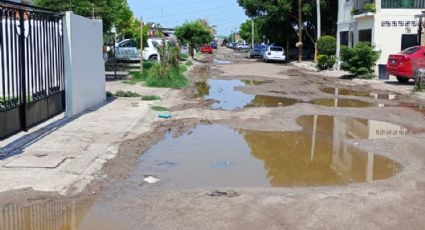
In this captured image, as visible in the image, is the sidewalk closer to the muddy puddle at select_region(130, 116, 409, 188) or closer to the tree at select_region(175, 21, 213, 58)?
the muddy puddle at select_region(130, 116, 409, 188)

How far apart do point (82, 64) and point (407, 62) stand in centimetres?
1577

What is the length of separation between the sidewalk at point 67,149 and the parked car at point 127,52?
20371 mm

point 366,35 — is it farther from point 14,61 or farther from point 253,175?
point 253,175

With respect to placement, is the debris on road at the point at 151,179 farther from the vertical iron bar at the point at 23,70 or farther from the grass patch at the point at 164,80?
the grass patch at the point at 164,80

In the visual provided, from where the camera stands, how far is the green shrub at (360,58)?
27.8 meters

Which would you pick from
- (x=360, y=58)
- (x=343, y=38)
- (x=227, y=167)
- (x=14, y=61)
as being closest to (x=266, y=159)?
(x=227, y=167)

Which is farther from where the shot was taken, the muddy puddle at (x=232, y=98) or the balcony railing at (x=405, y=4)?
the balcony railing at (x=405, y=4)

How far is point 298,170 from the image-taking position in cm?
859

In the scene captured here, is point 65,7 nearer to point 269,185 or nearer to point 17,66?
point 17,66

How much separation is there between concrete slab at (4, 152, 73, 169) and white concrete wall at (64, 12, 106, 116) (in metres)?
4.25

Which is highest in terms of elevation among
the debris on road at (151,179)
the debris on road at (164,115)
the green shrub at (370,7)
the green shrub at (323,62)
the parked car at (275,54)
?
the green shrub at (370,7)

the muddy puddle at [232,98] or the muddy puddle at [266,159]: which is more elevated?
the muddy puddle at [232,98]

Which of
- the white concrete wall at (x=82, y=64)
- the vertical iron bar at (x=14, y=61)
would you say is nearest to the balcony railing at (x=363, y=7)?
the white concrete wall at (x=82, y=64)

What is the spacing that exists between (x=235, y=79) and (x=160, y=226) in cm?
2292
